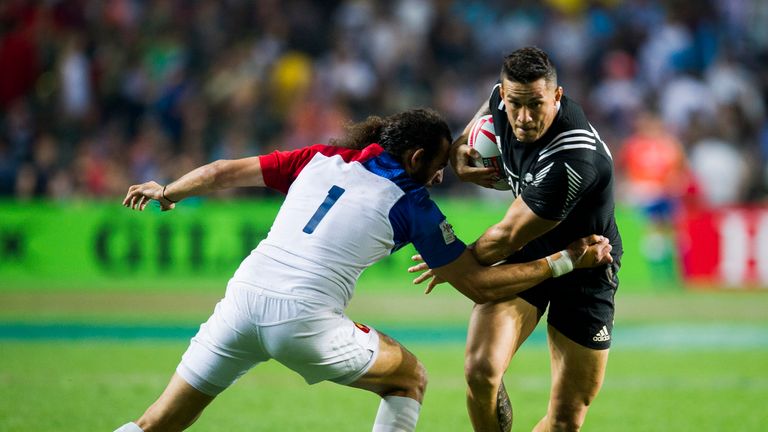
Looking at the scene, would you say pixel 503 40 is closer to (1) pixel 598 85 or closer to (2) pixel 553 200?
(1) pixel 598 85

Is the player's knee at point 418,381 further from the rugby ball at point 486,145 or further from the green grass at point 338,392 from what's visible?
the green grass at point 338,392

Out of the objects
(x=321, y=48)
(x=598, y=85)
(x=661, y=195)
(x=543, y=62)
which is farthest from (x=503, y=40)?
(x=543, y=62)

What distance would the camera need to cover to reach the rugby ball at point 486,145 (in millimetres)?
5598

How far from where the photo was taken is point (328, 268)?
466cm

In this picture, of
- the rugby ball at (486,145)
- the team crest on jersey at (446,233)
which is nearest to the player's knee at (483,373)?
the team crest on jersey at (446,233)

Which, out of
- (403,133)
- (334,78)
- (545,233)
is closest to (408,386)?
(545,233)

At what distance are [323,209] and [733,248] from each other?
10.5m

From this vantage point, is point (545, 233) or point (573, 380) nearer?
point (545, 233)

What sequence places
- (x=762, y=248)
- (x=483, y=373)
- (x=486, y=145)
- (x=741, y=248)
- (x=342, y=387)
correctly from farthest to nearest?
1. (x=741, y=248)
2. (x=762, y=248)
3. (x=342, y=387)
4. (x=486, y=145)
5. (x=483, y=373)

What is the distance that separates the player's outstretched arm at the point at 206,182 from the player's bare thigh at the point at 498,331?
1339 mm

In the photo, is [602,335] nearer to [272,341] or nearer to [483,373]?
[483,373]

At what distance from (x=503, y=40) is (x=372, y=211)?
12.5m

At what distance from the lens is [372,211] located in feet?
15.4

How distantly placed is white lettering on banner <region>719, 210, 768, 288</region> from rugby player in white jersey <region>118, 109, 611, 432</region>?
9775 mm
